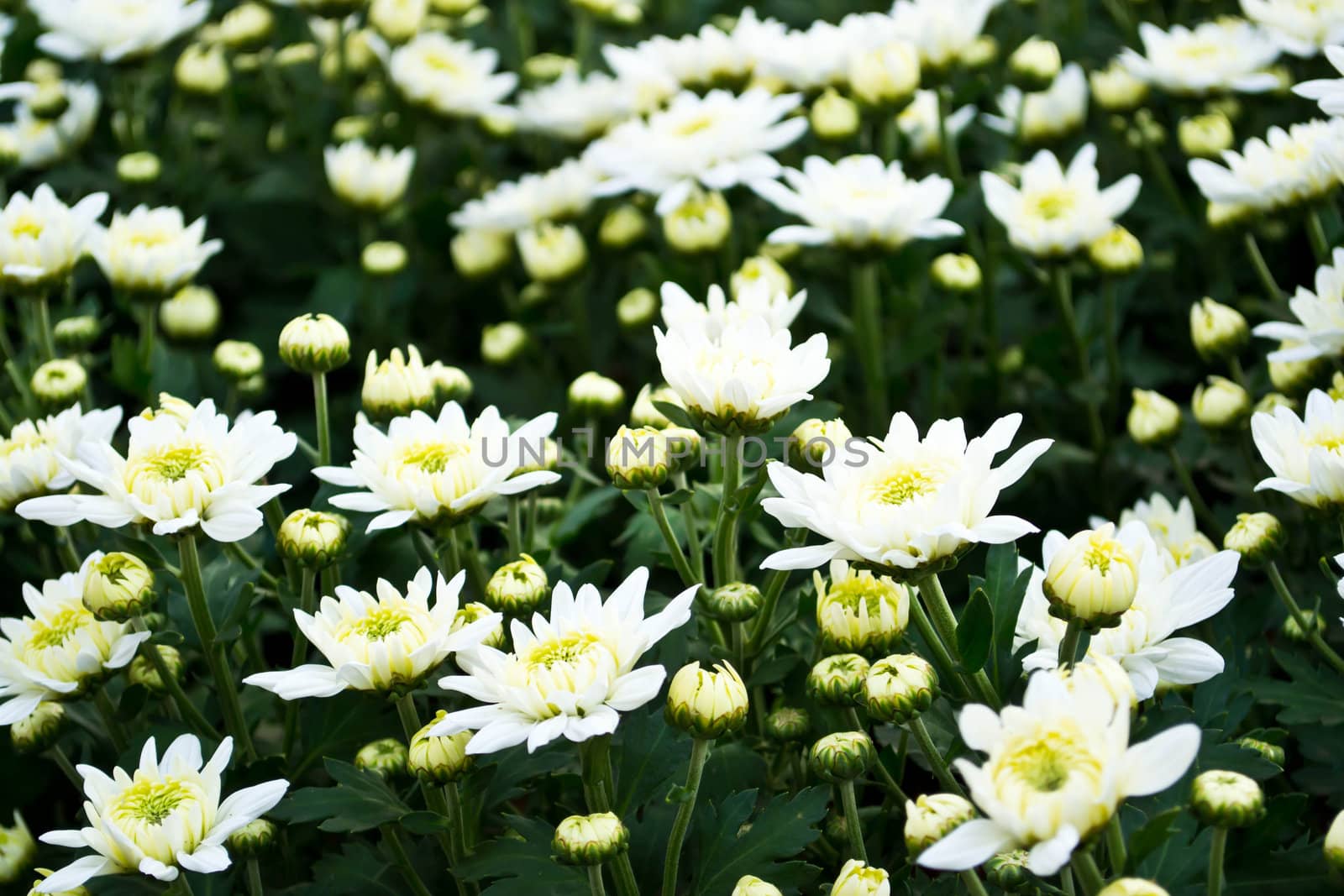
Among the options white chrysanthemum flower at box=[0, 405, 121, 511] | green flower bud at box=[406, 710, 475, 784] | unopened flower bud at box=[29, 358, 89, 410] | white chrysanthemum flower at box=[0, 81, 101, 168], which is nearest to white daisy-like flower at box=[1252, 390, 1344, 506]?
green flower bud at box=[406, 710, 475, 784]

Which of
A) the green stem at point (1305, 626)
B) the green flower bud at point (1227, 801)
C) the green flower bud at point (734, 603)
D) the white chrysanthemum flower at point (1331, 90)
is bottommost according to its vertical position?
the green stem at point (1305, 626)

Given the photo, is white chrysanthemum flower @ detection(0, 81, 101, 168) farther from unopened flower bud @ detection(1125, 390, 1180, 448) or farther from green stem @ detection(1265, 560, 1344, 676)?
green stem @ detection(1265, 560, 1344, 676)

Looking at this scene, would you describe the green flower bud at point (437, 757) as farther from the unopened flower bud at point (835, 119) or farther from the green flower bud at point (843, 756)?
the unopened flower bud at point (835, 119)

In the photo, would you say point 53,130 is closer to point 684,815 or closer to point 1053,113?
point 1053,113

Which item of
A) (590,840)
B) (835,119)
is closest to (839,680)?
(590,840)

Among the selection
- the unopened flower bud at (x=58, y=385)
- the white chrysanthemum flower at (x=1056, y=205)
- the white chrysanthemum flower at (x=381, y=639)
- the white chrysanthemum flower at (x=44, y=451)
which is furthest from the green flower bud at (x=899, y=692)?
the unopened flower bud at (x=58, y=385)

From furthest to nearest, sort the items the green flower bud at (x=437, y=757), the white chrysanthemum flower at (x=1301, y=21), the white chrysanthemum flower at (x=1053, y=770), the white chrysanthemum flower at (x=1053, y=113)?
the white chrysanthemum flower at (x=1053, y=113)
the white chrysanthemum flower at (x=1301, y=21)
the green flower bud at (x=437, y=757)
the white chrysanthemum flower at (x=1053, y=770)

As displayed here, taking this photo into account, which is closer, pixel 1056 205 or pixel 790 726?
pixel 790 726

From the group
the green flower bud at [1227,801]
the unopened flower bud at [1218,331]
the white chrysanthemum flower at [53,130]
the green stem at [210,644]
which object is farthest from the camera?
the white chrysanthemum flower at [53,130]
